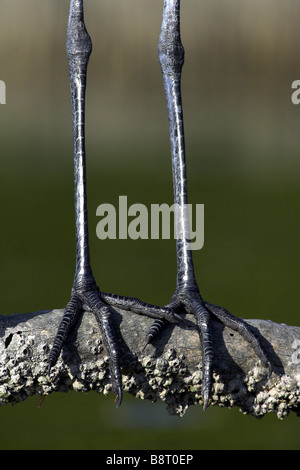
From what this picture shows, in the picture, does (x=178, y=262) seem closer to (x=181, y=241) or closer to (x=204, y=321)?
(x=181, y=241)

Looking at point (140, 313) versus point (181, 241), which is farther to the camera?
point (181, 241)

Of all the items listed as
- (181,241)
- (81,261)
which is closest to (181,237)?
(181,241)

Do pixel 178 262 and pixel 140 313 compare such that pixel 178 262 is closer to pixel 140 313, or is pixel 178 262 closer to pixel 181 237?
pixel 181 237

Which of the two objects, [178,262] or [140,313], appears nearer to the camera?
→ [140,313]

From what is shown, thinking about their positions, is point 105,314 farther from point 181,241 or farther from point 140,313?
point 181,241

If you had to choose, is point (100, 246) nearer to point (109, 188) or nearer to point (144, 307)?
point (109, 188)

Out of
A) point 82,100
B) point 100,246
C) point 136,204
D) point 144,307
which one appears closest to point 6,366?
point 144,307

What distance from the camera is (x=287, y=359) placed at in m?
1.27

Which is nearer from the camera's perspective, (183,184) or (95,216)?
(183,184)

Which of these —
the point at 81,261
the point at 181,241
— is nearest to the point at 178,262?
the point at 181,241

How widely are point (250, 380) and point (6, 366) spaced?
1.18 feet

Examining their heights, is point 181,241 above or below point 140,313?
above

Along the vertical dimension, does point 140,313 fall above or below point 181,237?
below

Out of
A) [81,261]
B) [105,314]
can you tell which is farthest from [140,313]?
[81,261]
